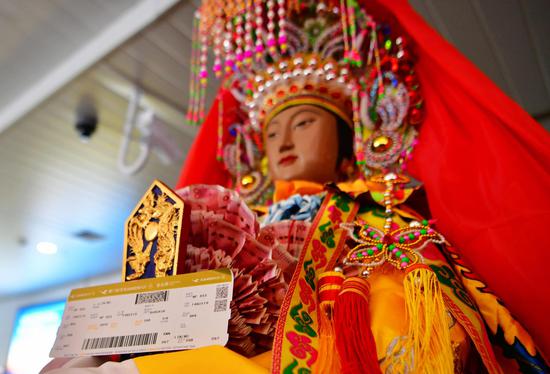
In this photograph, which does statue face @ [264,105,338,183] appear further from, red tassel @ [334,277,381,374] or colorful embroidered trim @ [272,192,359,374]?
red tassel @ [334,277,381,374]

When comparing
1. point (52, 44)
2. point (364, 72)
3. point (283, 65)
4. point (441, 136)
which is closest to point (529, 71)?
point (364, 72)

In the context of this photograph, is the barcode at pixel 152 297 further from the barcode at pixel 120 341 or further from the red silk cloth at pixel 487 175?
the red silk cloth at pixel 487 175

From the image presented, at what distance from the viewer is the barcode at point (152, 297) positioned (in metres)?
0.52

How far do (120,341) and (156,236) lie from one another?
0.52ft

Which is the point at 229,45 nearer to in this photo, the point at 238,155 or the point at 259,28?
the point at 259,28

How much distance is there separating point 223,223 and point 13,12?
4.45 feet

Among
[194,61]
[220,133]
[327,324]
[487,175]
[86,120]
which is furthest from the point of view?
[86,120]

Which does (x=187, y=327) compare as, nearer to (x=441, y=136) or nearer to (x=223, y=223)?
(x=223, y=223)

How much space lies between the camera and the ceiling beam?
1478mm

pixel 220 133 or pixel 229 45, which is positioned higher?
pixel 229 45

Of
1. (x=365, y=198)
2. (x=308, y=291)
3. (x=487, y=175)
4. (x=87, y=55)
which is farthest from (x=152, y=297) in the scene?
(x=87, y=55)

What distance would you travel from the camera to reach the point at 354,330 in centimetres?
52

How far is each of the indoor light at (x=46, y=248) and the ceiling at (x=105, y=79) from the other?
1.50 feet

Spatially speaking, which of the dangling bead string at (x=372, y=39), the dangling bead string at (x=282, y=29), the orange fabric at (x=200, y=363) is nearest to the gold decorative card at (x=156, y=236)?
the orange fabric at (x=200, y=363)
